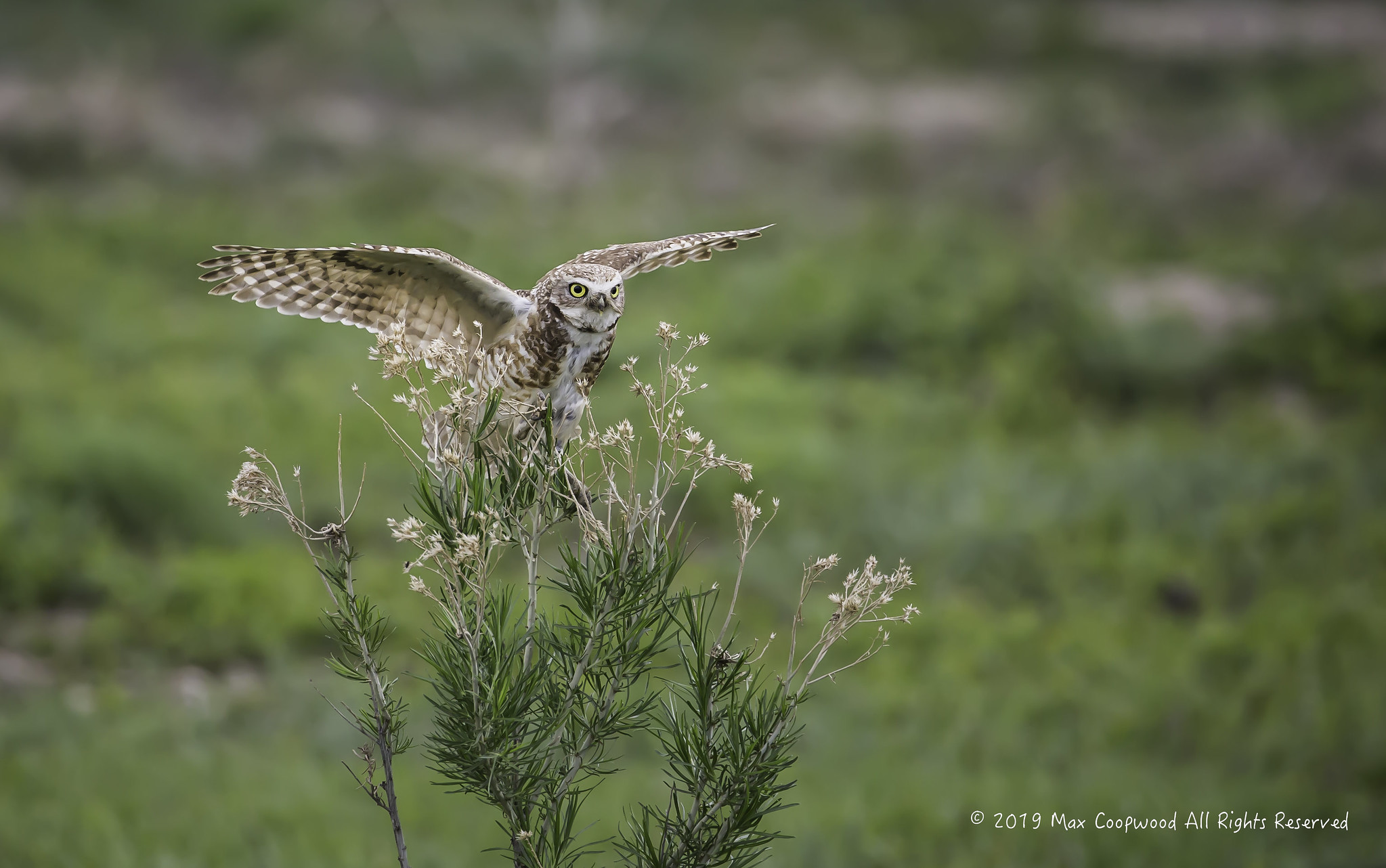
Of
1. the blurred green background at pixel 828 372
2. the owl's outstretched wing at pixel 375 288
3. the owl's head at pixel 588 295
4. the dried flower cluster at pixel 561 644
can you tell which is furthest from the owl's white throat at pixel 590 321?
the blurred green background at pixel 828 372

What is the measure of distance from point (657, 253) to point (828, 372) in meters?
11.4

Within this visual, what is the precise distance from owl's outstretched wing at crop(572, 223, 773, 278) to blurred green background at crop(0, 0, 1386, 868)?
12.5 ft

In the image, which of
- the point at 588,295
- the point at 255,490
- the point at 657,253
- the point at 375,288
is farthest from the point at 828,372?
the point at 255,490

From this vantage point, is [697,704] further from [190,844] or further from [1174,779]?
[1174,779]

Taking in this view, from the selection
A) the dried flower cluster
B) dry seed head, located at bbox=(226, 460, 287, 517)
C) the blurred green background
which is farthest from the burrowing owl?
the blurred green background

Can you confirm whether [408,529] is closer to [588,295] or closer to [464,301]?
[588,295]

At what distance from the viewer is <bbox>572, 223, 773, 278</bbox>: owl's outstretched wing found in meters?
4.43

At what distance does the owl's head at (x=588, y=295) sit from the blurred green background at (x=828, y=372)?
399 cm

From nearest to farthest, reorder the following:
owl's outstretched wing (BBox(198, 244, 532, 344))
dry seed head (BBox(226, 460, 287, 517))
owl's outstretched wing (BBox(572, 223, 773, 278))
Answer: dry seed head (BBox(226, 460, 287, 517)) < owl's outstretched wing (BBox(198, 244, 532, 344)) < owl's outstretched wing (BBox(572, 223, 773, 278))

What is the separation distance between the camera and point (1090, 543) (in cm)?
1176

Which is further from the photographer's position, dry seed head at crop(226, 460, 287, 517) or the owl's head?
the owl's head

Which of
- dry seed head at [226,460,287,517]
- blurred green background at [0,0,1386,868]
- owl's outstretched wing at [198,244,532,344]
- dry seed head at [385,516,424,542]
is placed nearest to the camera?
dry seed head at [385,516,424,542]

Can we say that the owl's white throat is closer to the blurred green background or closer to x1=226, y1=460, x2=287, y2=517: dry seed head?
x1=226, y1=460, x2=287, y2=517: dry seed head

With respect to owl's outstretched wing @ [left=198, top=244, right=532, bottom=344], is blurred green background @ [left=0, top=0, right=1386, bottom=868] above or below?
above
